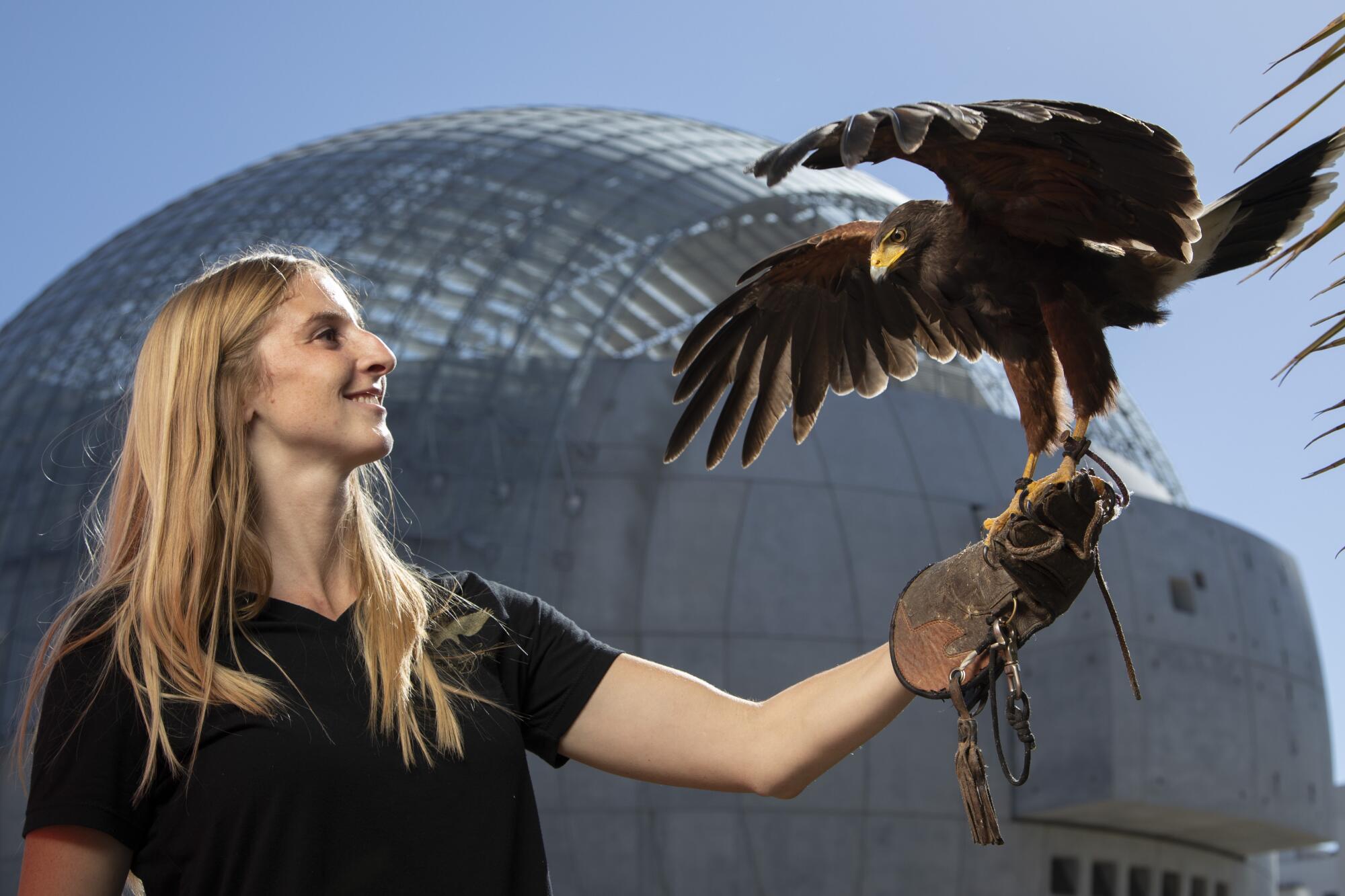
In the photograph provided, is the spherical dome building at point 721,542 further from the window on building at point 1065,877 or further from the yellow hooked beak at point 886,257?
the yellow hooked beak at point 886,257

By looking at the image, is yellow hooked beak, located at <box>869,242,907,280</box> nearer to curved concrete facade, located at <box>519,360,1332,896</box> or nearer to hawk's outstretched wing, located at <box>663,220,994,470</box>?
hawk's outstretched wing, located at <box>663,220,994,470</box>

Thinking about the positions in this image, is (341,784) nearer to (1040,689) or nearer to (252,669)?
(252,669)

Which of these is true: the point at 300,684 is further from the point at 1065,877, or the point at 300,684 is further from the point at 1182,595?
the point at 1182,595

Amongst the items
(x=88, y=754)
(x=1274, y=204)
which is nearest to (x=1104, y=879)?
(x=1274, y=204)

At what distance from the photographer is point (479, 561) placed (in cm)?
1619

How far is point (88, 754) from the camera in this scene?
7.30 ft

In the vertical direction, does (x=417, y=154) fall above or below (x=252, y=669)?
above

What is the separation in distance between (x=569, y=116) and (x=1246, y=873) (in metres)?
16.4

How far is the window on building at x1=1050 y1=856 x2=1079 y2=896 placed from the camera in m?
16.5

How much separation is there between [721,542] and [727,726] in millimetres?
13100

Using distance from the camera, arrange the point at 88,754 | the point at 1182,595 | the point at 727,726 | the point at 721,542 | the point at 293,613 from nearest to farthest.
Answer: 1. the point at 88,754
2. the point at 293,613
3. the point at 727,726
4. the point at 721,542
5. the point at 1182,595

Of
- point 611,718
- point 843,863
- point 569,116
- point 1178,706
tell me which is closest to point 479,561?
point 843,863

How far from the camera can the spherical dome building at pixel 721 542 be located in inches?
606

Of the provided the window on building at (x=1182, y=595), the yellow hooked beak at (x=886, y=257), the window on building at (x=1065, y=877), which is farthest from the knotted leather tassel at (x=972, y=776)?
the window on building at (x=1182, y=595)
